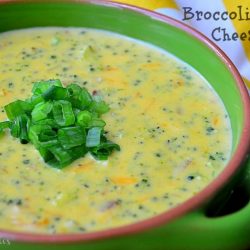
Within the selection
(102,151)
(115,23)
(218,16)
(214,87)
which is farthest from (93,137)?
(218,16)

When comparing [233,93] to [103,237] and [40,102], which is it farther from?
[103,237]

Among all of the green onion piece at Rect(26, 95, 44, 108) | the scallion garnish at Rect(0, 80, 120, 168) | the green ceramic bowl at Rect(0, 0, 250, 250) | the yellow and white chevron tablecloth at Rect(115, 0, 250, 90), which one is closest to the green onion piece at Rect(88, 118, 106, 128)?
the scallion garnish at Rect(0, 80, 120, 168)

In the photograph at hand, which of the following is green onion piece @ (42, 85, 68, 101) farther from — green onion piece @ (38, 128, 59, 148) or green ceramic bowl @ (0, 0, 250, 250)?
green ceramic bowl @ (0, 0, 250, 250)

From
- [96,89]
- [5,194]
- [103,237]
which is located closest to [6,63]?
[96,89]

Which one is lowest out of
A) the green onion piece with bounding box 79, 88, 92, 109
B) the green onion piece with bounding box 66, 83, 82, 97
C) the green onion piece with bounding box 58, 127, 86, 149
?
the green onion piece with bounding box 58, 127, 86, 149

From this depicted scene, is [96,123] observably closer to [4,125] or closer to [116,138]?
[116,138]

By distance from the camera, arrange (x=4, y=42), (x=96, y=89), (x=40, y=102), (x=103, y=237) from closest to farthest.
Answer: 1. (x=103, y=237)
2. (x=40, y=102)
3. (x=96, y=89)
4. (x=4, y=42)

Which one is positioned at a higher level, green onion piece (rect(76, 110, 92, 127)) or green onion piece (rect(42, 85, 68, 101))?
green onion piece (rect(42, 85, 68, 101))
